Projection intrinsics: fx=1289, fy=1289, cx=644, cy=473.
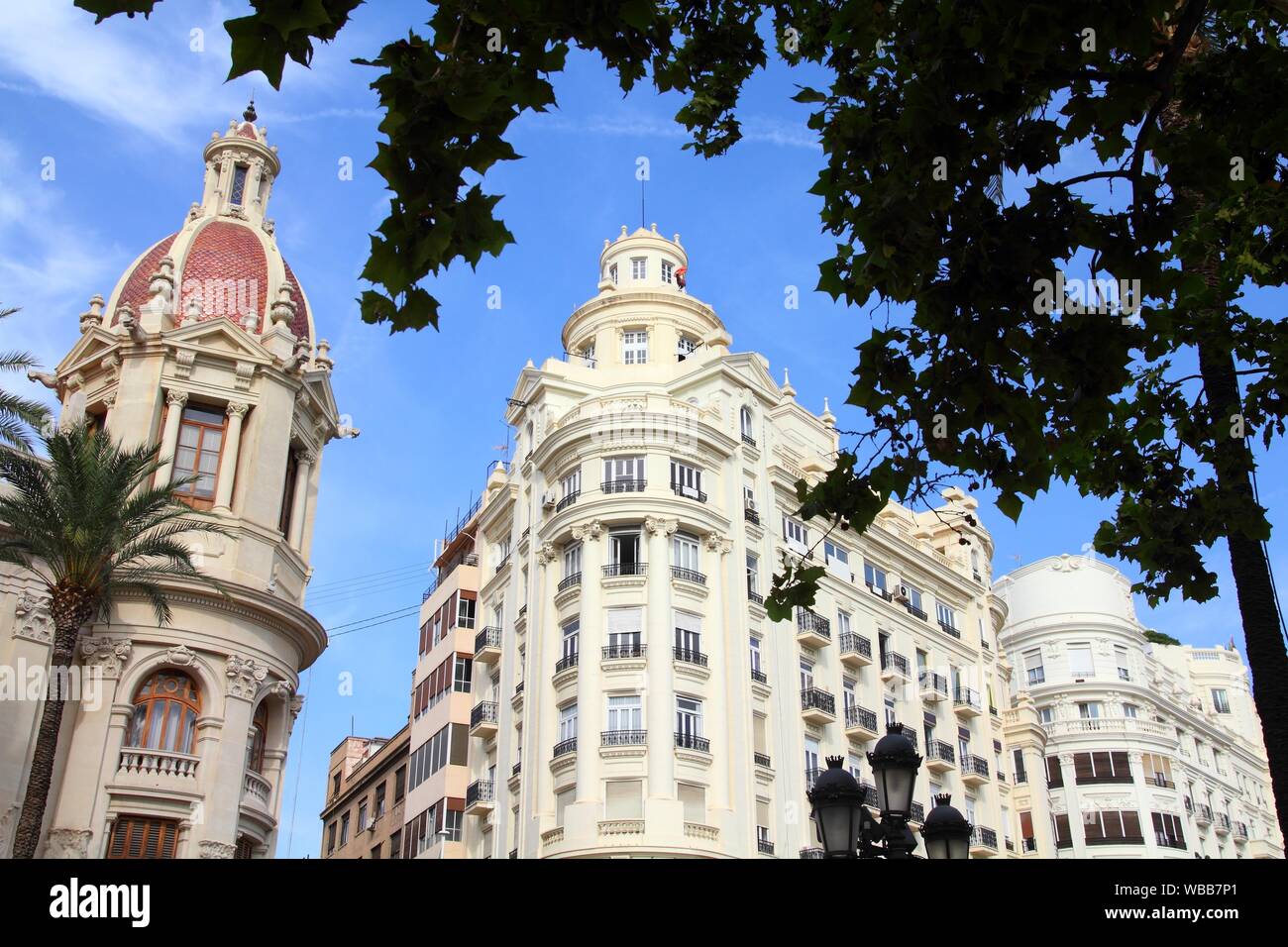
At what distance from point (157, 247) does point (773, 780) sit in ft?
82.1

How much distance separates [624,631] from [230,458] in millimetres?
15641

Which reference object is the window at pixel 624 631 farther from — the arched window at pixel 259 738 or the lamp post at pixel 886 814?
the lamp post at pixel 886 814

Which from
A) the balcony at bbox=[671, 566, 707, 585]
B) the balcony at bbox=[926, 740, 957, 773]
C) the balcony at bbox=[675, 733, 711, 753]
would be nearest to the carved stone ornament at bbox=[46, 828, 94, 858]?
the balcony at bbox=[675, 733, 711, 753]

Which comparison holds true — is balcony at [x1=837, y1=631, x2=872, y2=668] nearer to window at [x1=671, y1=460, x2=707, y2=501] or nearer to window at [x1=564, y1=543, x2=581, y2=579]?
window at [x1=671, y1=460, x2=707, y2=501]

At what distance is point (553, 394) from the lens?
49.7 m

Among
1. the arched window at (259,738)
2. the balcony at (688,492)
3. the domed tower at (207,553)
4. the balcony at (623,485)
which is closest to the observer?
the domed tower at (207,553)

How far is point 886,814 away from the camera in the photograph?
12797 mm

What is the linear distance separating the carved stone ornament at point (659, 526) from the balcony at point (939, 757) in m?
15.3

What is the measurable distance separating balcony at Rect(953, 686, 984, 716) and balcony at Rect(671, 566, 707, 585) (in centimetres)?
1586

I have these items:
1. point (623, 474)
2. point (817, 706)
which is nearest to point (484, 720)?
point (623, 474)

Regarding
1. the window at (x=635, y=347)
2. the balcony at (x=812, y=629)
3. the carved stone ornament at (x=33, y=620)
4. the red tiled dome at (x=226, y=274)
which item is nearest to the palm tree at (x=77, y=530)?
the carved stone ornament at (x=33, y=620)

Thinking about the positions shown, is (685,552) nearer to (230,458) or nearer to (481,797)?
(481,797)

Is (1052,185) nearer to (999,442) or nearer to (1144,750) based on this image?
(999,442)

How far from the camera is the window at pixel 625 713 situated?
40562 millimetres
